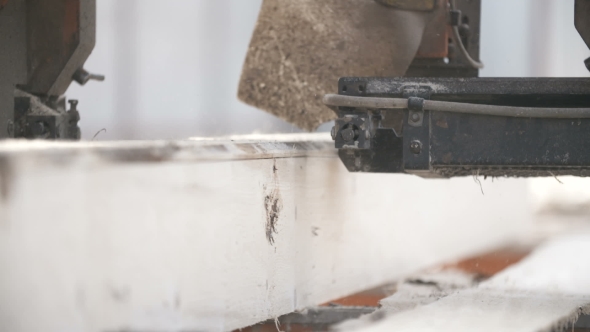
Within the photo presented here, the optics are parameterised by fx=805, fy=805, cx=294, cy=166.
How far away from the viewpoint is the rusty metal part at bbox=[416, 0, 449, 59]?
301 cm

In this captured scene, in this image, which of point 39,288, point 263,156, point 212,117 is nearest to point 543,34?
point 212,117

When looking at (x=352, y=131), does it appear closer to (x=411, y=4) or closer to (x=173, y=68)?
(x=411, y=4)

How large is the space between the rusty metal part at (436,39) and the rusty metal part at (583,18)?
32.8 inches

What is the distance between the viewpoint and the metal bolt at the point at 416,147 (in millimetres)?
2156

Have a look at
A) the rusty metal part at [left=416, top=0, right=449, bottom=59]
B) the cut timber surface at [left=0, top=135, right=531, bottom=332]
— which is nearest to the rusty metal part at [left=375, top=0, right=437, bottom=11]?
the rusty metal part at [left=416, top=0, right=449, bottom=59]

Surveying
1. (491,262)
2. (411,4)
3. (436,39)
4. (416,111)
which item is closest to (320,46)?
(411,4)

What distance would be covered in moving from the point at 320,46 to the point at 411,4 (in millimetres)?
351

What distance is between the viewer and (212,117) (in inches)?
145

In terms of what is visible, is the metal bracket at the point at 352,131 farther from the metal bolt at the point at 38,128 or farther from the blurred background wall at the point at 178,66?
the blurred background wall at the point at 178,66

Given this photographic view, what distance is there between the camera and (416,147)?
2.16m

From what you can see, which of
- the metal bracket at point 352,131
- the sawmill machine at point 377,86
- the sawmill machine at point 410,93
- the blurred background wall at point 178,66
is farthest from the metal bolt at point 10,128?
the metal bracket at point 352,131

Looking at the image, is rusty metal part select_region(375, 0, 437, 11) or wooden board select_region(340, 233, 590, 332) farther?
rusty metal part select_region(375, 0, 437, 11)

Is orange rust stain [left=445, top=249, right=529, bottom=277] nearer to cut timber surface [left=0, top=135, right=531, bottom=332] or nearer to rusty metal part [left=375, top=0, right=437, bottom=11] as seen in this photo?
cut timber surface [left=0, top=135, right=531, bottom=332]

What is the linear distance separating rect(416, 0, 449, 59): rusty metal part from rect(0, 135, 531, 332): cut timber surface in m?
0.51
